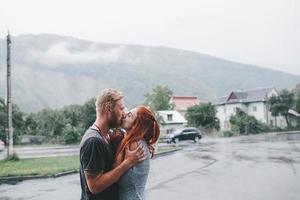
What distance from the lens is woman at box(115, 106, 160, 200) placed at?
10.9 ft

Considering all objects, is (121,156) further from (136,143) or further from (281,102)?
(281,102)

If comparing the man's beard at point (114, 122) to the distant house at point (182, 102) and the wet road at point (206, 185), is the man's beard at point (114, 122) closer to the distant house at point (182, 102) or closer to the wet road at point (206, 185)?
the wet road at point (206, 185)

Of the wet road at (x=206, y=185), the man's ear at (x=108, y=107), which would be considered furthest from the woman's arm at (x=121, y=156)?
the wet road at (x=206, y=185)

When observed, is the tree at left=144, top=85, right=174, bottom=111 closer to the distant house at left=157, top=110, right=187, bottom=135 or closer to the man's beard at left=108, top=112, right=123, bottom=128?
the distant house at left=157, top=110, right=187, bottom=135

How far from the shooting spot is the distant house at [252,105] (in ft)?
241

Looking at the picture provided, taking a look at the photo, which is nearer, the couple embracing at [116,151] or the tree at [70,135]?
the couple embracing at [116,151]

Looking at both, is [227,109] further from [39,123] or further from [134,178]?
[134,178]

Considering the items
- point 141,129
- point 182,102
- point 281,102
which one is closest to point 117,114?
point 141,129

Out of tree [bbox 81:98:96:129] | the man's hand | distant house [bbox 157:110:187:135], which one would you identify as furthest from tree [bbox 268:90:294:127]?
the man's hand

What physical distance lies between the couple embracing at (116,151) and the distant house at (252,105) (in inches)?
2751

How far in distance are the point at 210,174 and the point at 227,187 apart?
130 inches

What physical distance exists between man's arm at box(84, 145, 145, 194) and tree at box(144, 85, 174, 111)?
8054 cm

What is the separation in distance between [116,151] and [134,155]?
0.20 meters

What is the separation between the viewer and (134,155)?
3.29 m
